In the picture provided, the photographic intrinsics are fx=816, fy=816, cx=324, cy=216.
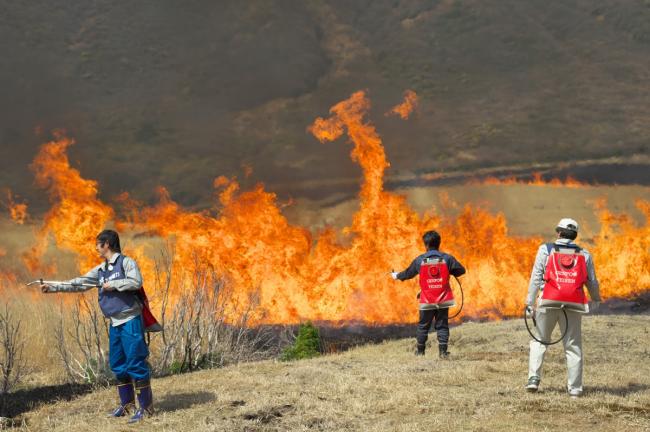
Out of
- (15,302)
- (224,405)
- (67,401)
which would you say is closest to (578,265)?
(224,405)

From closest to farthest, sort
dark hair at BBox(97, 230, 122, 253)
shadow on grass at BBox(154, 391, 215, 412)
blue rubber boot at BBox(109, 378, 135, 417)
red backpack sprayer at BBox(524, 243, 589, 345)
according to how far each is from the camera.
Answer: dark hair at BBox(97, 230, 122, 253)
blue rubber boot at BBox(109, 378, 135, 417)
red backpack sprayer at BBox(524, 243, 589, 345)
shadow on grass at BBox(154, 391, 215, 412)

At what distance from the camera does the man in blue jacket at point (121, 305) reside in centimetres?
846

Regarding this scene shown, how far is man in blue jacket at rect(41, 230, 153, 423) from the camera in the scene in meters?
8.46

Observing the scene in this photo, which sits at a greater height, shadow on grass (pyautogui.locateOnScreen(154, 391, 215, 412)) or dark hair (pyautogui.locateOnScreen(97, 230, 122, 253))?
dark hair (pyautogui.locateOnScreen(97, 230, 122, 253))

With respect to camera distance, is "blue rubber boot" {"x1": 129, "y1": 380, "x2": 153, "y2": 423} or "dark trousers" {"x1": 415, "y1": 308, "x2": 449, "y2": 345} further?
"dark trousers" {"x1": 415, "y1": 308, "x2": 449, "y2": 345}

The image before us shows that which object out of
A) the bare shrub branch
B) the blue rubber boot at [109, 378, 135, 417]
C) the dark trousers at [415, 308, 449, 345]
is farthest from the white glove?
the bare shrub branch

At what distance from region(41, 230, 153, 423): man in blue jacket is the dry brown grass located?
0.54 meters

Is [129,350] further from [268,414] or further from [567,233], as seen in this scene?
[567,233]

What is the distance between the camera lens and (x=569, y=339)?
9.22m

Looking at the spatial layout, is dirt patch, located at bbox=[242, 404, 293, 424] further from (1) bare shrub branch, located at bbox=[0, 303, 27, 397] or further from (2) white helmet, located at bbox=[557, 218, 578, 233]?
(1) bare shrub branch, located at bbox=[0, 303, 27, 397]

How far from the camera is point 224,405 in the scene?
9.23 metres

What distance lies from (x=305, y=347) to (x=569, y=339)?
280 inches

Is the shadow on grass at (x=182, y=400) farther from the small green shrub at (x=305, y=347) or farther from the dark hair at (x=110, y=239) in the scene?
the small green shrub at (x=305, y=347)

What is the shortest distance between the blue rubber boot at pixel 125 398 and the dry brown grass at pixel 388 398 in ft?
0.68
